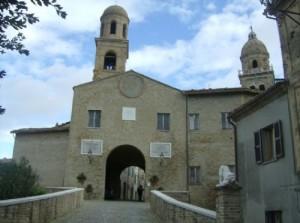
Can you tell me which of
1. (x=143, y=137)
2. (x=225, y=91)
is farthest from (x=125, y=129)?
(x=225, y=91)

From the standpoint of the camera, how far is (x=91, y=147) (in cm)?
2670

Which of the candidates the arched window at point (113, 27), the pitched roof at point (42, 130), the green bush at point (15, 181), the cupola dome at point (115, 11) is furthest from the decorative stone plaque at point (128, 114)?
the cupola dome at point (115, 11)

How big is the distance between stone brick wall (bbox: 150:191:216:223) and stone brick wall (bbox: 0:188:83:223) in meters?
3.81

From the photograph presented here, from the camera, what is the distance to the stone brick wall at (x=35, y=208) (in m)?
11.0

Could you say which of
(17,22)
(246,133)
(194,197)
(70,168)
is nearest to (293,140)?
(246,133)

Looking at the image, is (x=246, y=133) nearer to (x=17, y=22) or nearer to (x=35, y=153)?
(x=17, y=22)

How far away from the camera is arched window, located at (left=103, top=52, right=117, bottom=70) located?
41500 mm

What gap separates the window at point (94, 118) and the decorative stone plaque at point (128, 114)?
5.66ft

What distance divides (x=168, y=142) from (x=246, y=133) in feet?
34.9

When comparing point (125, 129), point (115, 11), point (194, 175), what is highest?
point (115, 11)

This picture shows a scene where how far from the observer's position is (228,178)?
9.13 metres

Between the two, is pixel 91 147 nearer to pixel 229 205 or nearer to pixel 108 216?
pixel 108 216

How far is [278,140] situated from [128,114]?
14.9 metres

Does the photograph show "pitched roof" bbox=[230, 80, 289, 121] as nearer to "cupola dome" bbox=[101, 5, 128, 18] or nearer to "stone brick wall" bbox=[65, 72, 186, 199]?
"stone brick wall" bbox=[65, 72, 186, 199]
